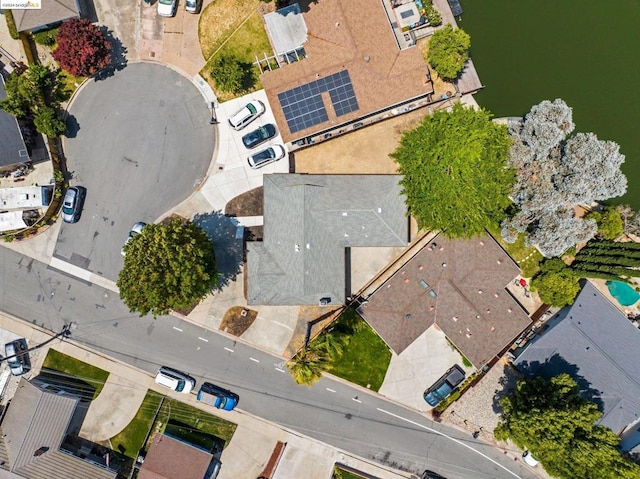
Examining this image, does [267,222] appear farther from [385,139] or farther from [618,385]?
[618,385]

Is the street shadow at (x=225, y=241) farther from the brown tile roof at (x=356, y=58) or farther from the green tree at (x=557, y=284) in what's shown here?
the green tree at (x=557, y=284)

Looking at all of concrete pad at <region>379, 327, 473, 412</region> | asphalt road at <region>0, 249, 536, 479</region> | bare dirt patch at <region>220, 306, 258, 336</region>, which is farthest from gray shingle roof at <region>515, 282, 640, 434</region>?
bare dirt patch at <region>220, 306, 258, 336</region>

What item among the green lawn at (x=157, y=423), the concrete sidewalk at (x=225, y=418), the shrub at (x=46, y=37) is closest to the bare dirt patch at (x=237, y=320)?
the concrete sidewalk at (x=225, y=418)

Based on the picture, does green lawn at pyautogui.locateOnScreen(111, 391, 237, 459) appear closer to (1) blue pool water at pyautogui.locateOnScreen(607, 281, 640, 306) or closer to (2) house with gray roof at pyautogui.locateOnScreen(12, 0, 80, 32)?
(2) house with gray roof at pyautogui.locateOnScreen(12, 0, 80, 32)

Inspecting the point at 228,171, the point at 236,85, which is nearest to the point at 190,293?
the point at 228,171

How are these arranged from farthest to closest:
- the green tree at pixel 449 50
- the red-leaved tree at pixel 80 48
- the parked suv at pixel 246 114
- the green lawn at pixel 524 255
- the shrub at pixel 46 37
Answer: the green lawn at pixel 524 255, the shrub at pixel 46 37, the parked suv at pixel 246 114, the green tree at pixel 449 50, the red-leaved tree at pixel 80 48

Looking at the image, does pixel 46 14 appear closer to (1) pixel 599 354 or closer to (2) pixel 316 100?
(2) pixel 316 100

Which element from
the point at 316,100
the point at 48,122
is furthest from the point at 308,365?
the point at 48,122
